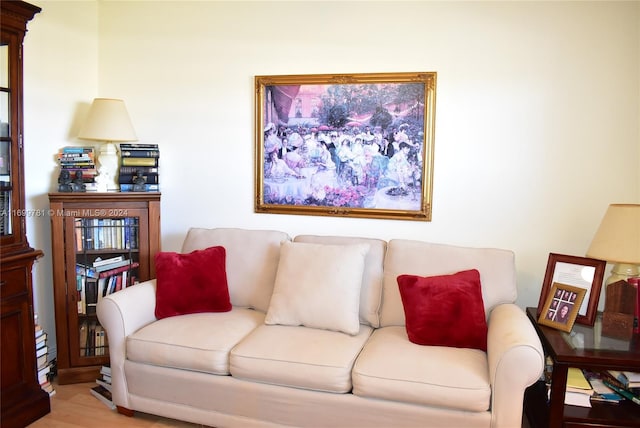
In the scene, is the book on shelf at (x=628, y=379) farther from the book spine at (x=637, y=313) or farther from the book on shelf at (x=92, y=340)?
the book on shelf at (x=92, y=340)

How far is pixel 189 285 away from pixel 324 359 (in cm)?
101

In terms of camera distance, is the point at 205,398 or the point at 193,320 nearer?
the point at 205,398

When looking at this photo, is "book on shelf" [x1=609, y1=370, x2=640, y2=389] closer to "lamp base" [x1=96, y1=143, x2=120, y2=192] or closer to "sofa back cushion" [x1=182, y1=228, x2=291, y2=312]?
"sofa back cushion" [x1=182, y1=228, x2=291, y2=312]

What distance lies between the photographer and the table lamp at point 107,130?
322 centimetres

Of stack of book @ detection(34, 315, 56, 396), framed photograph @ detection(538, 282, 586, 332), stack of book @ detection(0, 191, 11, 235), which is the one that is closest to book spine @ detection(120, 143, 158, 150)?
stack of book @ detection(0, 191, 11, 235)

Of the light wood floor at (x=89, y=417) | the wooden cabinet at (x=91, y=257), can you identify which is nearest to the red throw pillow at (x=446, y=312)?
the light wood floor at (x=89, y=417)

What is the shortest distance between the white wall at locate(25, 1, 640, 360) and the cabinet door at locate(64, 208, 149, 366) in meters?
0.29

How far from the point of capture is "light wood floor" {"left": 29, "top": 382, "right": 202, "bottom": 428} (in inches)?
104

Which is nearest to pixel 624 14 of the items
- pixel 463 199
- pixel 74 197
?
pixel 463 199

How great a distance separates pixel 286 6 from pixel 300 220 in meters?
1.44

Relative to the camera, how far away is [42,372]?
113 inches

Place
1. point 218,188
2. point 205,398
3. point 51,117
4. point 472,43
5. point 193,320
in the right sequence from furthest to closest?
point 218,188 → point 51,117 → point 472,43 → point 193,320 → point 205,398

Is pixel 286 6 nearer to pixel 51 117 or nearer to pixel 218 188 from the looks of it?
pixel 218 188

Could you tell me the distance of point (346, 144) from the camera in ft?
10.7
